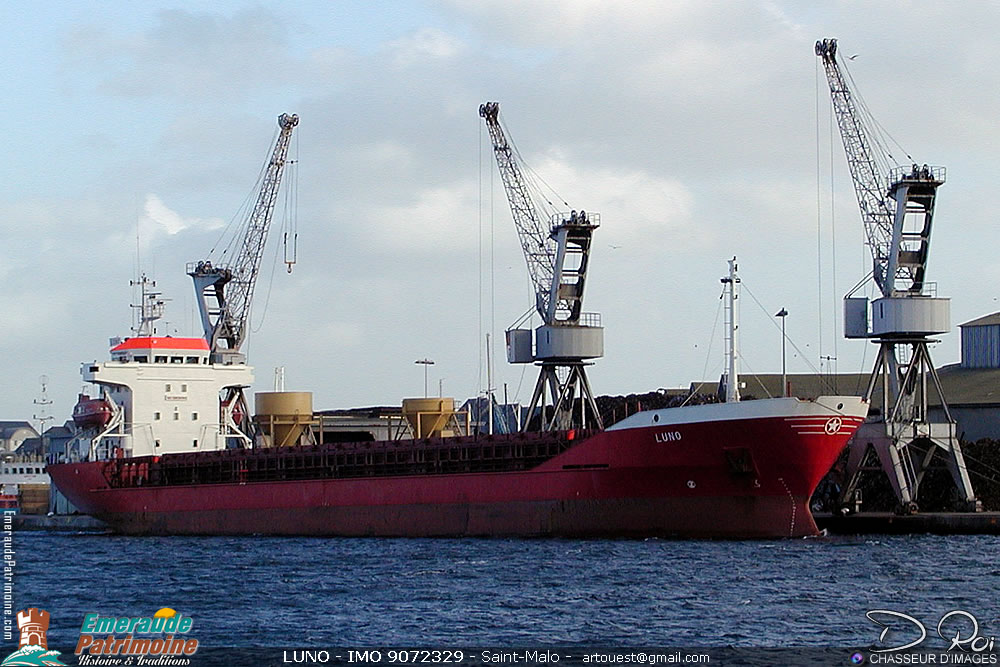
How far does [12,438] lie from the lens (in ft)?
463

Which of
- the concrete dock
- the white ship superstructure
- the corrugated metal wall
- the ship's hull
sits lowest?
the concrete dock

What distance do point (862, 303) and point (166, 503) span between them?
81.8ft

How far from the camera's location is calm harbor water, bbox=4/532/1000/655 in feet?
81.0

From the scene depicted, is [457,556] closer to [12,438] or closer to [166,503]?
[166,503]

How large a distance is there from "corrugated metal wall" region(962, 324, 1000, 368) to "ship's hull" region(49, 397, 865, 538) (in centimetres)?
2783

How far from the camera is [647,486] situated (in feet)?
130

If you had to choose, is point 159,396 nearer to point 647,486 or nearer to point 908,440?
point 647,486

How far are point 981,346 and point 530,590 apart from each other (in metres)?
41.4

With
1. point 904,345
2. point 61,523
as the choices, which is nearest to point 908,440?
point 904,345

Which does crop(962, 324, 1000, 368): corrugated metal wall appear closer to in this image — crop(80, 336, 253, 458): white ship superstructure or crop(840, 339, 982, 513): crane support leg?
crop(840, 339, 982, 513): crane support leg

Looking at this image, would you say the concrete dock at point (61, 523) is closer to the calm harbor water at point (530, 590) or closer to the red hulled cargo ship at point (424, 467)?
the red hulled cargo ship at point (424, 467)

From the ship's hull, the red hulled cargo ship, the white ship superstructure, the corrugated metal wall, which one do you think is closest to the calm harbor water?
the ship's hull

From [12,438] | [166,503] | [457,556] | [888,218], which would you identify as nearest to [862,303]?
[888,218]

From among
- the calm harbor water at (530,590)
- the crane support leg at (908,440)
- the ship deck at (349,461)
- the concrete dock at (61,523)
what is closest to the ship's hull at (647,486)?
the ship deck at (349,461)
